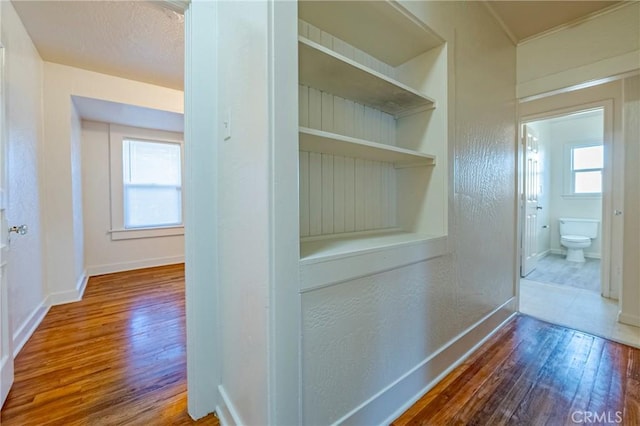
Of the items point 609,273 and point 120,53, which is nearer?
point 120,53

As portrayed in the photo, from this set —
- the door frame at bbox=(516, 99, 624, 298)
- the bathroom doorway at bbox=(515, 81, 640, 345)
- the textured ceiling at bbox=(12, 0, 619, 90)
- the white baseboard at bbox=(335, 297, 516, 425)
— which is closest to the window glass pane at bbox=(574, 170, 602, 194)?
the bathroom doorway at bbox=(515, 81, 640, 345)

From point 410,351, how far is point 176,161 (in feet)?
14.6

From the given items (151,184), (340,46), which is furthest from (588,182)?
(151,184)

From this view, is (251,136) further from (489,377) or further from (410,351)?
(489,377)

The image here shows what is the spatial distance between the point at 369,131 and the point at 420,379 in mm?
1466

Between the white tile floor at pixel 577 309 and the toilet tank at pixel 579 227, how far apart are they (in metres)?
2.06

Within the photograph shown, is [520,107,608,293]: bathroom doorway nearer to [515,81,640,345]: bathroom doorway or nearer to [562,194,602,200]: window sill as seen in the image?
[562,194,602,200]: window sill

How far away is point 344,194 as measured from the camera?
5.31 ft

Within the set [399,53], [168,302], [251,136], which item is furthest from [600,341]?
[168,302]

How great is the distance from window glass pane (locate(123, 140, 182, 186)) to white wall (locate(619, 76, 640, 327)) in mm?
5335

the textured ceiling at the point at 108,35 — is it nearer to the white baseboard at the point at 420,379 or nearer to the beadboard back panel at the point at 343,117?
the beadboard back panel at the point at 343,117

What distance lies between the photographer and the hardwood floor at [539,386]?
1341 millimetres

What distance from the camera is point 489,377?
1.64 metres

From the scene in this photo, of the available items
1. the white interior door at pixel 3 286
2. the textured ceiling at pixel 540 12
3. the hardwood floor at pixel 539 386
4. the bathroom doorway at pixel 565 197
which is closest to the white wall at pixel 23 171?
the white interior door at pixel 3 286
